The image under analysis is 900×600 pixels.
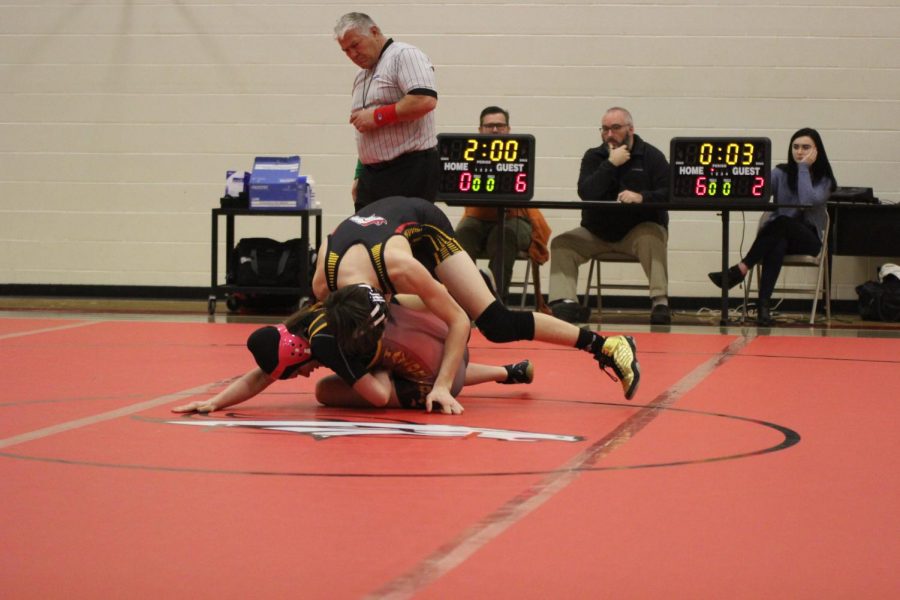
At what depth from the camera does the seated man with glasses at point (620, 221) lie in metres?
8.56

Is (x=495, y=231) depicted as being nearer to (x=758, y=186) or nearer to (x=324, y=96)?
(x=758, y=186)

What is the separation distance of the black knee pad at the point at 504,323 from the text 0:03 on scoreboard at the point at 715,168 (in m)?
3.91

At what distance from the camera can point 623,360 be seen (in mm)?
4590

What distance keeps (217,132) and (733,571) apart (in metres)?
8.93

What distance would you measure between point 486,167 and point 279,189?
1.63 m

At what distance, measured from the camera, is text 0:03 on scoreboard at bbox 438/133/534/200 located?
27.5ft

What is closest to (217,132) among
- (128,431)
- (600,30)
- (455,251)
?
(600,30)

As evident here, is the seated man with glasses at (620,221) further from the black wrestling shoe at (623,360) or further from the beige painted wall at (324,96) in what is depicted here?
the black wrestling shoe at (623,360)

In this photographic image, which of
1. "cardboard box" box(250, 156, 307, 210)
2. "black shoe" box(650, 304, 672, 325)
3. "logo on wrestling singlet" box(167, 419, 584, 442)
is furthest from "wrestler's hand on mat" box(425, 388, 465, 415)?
"cardboard box" box(250, 156, 307, 210)

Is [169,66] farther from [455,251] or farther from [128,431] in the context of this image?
[128,431]

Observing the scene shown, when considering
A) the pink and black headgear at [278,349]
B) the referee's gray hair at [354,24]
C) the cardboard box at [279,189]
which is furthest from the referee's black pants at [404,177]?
the cardboard box at [279,189]

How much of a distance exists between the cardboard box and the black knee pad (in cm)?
473

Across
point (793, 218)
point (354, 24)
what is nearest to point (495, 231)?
point (793, 218)

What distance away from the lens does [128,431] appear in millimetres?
3893
